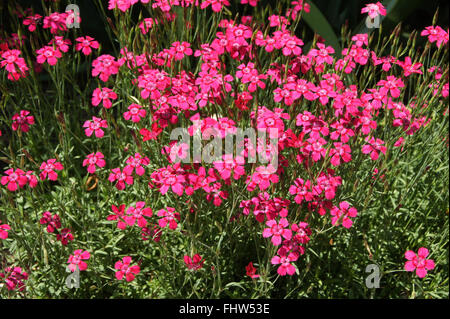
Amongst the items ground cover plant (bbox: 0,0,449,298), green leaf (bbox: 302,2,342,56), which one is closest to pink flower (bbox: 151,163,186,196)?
ground cover plant (bbox: 0,0,449,298)

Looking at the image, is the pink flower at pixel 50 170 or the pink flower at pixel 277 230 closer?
the pink flower at pixel 277 230

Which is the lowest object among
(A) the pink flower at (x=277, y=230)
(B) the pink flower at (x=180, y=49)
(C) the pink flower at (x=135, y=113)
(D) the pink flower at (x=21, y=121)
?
(A) the pink flower at (x=277, y=230)

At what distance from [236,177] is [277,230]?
24 centimetres

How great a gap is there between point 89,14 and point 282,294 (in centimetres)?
227

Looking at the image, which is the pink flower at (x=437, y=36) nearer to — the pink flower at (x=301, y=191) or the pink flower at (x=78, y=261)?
the pink flower at (x=301, y=191)

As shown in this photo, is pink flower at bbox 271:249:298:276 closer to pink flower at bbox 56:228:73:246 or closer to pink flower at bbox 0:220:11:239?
pink flower at bbox 56:228:73:246

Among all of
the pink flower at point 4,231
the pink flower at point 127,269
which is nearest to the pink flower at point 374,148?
the pink flower at point 127,269

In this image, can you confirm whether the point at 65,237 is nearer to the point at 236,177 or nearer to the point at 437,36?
the point at 236,177

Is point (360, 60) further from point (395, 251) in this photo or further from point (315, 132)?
point (395, 251)

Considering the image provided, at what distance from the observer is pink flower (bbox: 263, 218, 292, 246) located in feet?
5.62

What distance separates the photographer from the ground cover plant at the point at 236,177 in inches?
70.1

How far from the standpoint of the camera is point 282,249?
178 centimetres

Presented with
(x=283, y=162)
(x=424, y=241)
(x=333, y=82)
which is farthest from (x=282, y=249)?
(x=424, y=241)

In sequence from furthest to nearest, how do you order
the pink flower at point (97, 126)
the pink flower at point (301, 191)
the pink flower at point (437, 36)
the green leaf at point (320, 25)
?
the green leaf at point (320, 25) → the pink flower at point (437, 36) → the pink flower at point (97, 126) → the pink flower at point (301, 191)
